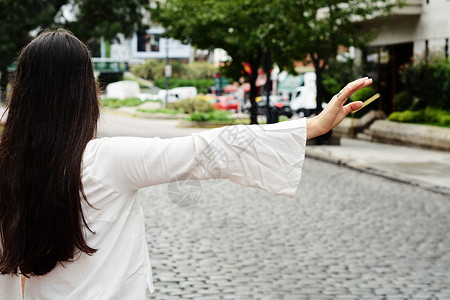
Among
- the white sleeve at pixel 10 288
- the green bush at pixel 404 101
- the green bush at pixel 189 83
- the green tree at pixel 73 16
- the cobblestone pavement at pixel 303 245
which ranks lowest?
the cobblestone pavement at pixel 303 245

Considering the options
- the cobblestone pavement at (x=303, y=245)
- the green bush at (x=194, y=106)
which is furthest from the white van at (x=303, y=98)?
the cobblestone pavement at (x=303, y=245)

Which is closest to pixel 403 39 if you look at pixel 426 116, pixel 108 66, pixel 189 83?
pixel 426 116

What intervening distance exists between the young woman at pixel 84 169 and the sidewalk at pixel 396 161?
11.6 metres

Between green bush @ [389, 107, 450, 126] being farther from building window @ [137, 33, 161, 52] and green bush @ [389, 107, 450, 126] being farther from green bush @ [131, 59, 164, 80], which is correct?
building window @ [137, 33, 161, 52]

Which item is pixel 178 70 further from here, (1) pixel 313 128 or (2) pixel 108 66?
(1) pixel 313 128

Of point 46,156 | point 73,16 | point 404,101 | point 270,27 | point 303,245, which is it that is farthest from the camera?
point 73,16

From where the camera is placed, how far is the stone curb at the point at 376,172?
44.5ft

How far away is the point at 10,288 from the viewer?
2.24 meters

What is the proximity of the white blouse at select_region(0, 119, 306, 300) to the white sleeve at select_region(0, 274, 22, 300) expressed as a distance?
10 cm

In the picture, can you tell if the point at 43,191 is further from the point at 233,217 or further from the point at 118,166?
the point at 233,217

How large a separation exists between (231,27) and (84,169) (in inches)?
1187

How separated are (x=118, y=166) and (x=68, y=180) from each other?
0.14 meters

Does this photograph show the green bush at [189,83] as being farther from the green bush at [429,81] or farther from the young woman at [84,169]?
the young woman at [84,169]

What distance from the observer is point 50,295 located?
212 cm
